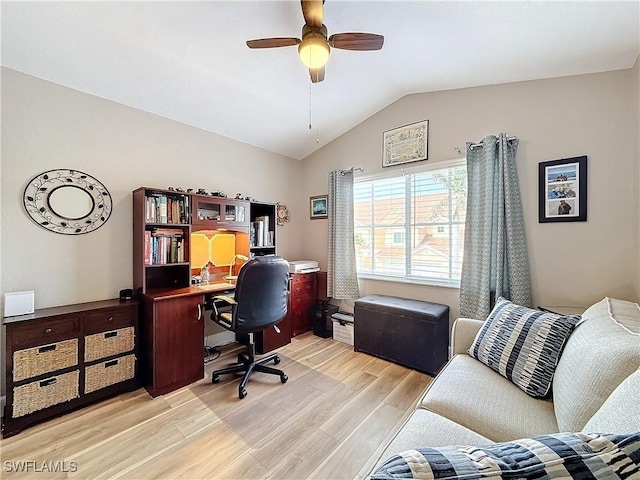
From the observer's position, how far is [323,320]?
3.52 meters

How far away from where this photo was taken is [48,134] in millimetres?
2105

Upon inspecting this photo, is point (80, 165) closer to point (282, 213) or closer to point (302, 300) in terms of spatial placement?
point (282, 213)

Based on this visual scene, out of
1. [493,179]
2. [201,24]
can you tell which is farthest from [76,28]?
[493,179]

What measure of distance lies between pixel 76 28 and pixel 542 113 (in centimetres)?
357

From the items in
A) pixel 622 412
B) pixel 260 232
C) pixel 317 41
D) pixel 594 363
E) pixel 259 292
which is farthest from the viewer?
pixel 260 232

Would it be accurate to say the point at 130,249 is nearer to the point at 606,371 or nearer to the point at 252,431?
the point at 252,431

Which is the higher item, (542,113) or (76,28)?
(76,28)

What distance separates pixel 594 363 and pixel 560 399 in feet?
0.76

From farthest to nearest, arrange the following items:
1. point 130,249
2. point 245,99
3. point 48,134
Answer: point 245,99
point 130,249
point 48,134

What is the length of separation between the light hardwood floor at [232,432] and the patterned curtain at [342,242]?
1155mm

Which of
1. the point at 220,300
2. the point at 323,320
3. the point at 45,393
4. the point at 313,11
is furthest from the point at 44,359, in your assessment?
the point at 313,11

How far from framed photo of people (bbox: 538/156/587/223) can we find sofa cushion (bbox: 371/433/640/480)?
2.19 m

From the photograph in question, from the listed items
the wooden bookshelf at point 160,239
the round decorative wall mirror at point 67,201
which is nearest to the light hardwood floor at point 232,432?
the wooden bookshelf at point 160,239

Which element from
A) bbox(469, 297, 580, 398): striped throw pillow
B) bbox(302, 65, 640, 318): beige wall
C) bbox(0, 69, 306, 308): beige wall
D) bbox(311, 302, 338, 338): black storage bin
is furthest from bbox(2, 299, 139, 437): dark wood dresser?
bbox(302, 65, 640, 318): beige wall
